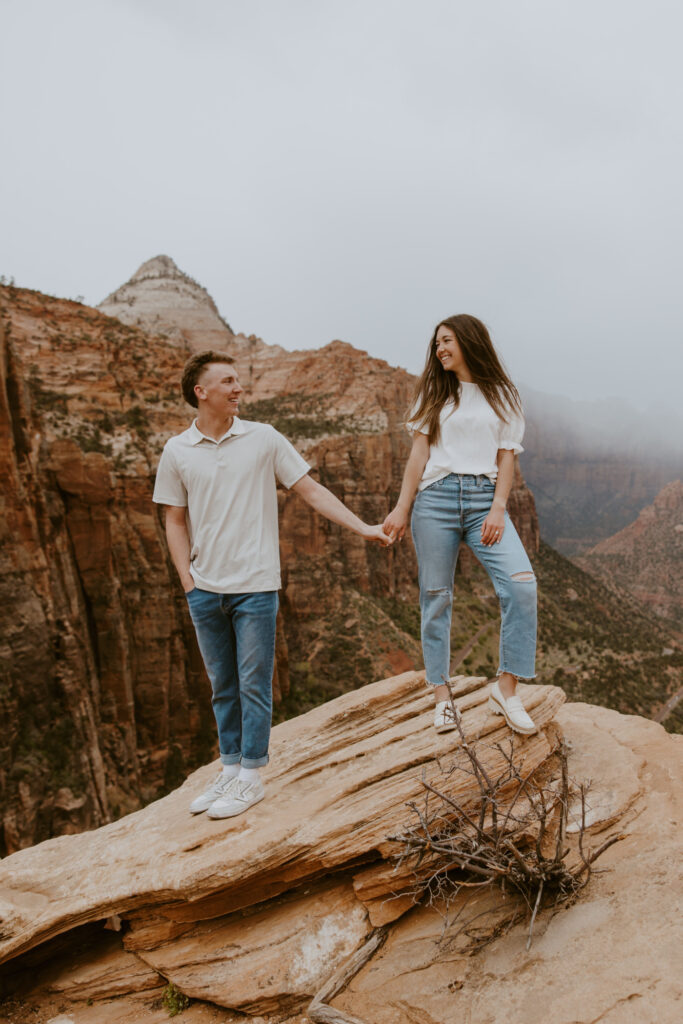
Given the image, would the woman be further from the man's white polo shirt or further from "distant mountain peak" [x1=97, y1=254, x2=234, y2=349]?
"distant mountain peak" [x1=97, y1=254, x2=234, y2=349]

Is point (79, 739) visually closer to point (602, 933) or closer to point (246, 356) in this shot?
point (602, 933)

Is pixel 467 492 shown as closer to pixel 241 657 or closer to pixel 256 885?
pixel 241 657

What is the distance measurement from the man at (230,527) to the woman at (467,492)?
1.48 ft

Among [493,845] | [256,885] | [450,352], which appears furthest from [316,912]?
[450,352]

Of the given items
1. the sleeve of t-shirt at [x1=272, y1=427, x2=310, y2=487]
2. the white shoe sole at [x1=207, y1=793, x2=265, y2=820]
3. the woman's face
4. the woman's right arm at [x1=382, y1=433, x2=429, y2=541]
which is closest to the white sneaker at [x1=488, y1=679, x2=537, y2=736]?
the woman's right arm at [x1=382, y1=433, x2=429, y2=541]

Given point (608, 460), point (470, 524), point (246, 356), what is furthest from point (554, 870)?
point (608, 460)

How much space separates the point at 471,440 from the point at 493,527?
63cm

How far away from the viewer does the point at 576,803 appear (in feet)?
15.1

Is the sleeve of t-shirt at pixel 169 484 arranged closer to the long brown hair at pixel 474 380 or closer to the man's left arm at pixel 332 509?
the man's left arm at pixel 332 509

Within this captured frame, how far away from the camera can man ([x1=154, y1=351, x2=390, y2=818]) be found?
392 centimetres

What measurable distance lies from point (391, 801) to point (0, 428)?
13.9m

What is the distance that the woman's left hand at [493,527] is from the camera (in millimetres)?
3881

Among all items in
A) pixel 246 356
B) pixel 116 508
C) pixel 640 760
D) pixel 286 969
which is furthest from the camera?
pixel 246 356

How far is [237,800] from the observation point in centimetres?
426
